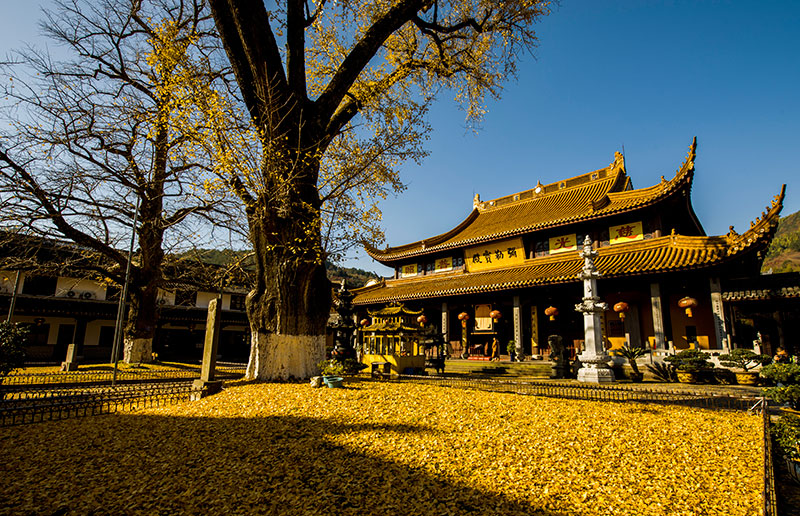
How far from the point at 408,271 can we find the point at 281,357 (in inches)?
710

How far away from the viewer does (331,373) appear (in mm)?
8180

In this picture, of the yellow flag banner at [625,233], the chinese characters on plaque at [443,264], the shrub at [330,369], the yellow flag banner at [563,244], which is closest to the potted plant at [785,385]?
the shrub at [330,369]

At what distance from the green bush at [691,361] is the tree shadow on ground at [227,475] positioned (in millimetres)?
10673

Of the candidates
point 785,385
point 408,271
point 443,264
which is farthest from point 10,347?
point 408,271

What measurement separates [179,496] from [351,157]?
321 inches

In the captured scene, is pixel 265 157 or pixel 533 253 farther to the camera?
pixel 533 253

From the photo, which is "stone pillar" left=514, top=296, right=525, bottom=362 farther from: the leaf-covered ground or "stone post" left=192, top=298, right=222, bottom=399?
"stone post" left=192, top=298, right=222, bottom=399

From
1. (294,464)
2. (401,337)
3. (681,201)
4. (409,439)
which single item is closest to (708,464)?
(409,439)

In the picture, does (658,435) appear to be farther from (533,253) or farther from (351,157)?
(533,253)

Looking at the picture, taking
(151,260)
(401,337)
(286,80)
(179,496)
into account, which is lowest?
(179,496)

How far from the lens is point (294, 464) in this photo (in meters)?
4.05

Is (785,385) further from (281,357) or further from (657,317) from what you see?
(657,317)

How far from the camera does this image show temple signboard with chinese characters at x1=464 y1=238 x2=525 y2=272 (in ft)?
66.9

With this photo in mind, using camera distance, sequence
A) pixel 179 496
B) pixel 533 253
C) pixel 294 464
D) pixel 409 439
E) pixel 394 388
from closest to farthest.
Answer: pixel 179 496 → pixel 294 464 → pixel 409 439 → pixel 394 388 → pixel 533 253
